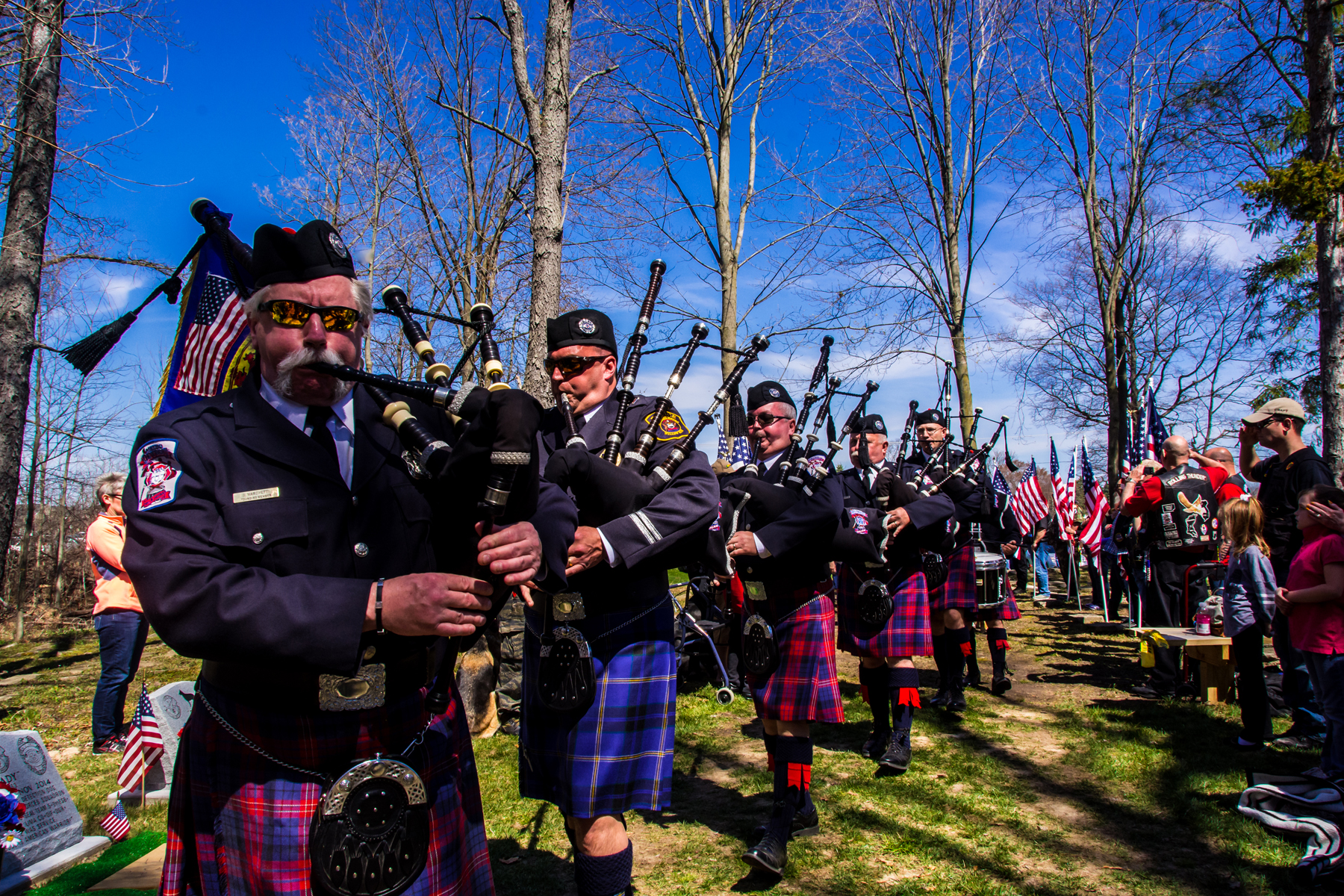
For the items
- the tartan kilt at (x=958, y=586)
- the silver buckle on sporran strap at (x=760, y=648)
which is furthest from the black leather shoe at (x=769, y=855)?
the tartan kilt at (x=958, y=586)

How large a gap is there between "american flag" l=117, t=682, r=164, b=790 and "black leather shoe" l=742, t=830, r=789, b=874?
9.16 feet

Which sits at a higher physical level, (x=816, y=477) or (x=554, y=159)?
(x=554, y=159)

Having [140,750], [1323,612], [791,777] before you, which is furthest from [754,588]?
[140,750]

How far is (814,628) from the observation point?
3.50 metres

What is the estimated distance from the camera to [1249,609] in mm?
4547

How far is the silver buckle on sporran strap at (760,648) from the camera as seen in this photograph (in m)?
3.35

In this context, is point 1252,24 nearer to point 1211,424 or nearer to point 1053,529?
point 1053,529

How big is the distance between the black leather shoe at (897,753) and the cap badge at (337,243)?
12.2ft

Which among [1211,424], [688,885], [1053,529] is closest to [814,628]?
[688,885]

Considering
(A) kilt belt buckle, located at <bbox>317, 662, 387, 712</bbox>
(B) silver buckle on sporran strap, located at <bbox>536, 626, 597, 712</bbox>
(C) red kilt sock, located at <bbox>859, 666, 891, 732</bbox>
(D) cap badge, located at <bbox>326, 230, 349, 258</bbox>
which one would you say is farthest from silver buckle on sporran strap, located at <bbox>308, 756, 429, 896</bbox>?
(C) red kilt sock, located at <bbox>859, 666, 891, 732</bbox>

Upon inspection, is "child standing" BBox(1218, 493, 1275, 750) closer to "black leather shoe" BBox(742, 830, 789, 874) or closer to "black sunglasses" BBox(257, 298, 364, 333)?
"black leather shoe" BBox(742, 830, 789, 874)

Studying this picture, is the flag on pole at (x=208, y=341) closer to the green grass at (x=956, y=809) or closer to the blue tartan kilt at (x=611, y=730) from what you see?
the blue tartan kilt at (x=611, y=730)

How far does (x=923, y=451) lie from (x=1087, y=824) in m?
3.02

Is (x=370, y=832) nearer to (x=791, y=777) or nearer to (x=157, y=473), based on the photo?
(x=157, y=473)
